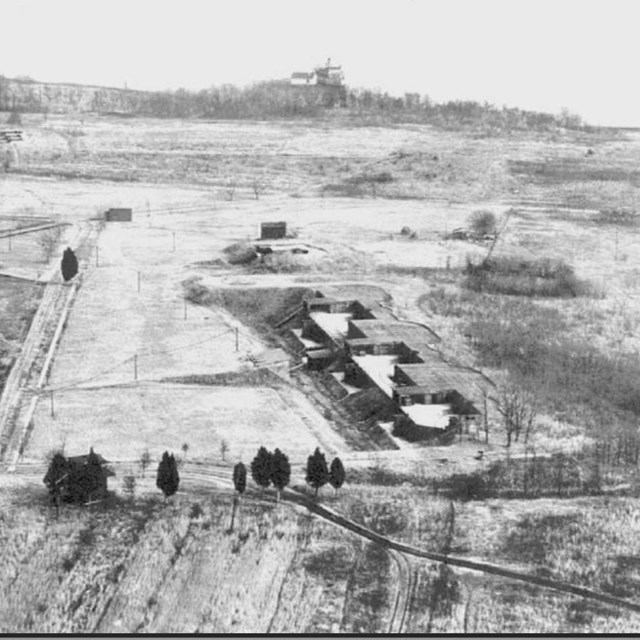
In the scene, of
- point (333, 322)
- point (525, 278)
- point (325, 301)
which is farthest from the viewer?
point (525, 278)

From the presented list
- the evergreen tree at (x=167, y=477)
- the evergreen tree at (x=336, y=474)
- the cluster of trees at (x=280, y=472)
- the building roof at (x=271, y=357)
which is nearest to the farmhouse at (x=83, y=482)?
the evergreen tree at (x=167, y=477)

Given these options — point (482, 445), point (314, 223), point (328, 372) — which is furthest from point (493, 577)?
point (314, 223)

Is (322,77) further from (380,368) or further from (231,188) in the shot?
(380,368)

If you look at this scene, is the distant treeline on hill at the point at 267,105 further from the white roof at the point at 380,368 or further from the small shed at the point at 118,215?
the white roof at the point at 380,368

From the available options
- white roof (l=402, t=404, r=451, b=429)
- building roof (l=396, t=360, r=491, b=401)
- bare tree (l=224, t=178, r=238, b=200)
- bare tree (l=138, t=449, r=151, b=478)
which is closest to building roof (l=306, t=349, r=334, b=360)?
building roof (l=396, t=360, r=491, b=401)

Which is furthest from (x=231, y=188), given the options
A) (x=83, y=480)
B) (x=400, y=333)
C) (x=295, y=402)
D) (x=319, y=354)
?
(x=83, y=480)
